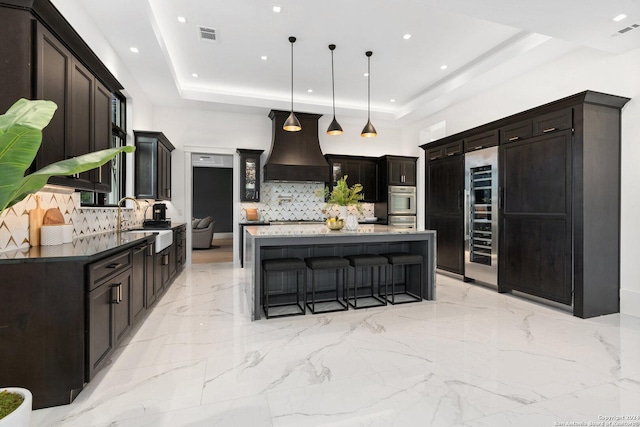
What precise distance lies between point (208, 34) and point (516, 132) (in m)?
4.08

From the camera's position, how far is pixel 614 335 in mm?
2889

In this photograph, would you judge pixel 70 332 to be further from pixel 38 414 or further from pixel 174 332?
pixel 174 332

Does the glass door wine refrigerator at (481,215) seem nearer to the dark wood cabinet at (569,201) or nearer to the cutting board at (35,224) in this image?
the dark wood cabinet at (569,201)

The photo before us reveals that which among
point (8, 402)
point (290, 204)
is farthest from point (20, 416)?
point (290, 204)

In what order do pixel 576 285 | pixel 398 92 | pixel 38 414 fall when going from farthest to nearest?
pixel 398 92, pixel 576 285, pixel 38 414

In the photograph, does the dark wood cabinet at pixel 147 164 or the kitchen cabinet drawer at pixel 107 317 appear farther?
the dark wood cabinet at pixel 147 164

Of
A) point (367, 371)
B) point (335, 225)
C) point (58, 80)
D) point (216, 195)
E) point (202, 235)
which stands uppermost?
point (58, 80)

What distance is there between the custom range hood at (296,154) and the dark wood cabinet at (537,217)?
337cm

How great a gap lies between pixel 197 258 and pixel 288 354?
5696 mm

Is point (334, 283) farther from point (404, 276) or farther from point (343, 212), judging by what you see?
point (404, 276)

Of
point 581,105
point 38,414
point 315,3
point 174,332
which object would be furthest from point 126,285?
point 581,105

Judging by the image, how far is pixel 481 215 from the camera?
15.1 feet

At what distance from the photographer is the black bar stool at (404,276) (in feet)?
12.4

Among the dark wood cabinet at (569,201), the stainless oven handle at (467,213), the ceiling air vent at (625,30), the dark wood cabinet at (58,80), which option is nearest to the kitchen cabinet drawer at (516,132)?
the dark wood cabinet at (569,201)
